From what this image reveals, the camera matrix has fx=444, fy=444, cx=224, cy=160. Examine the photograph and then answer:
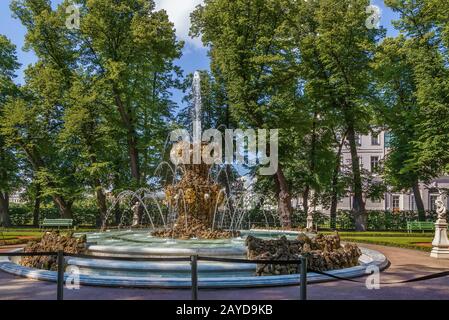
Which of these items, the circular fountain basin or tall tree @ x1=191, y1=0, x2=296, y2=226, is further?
tall tree @ x1=191, y1=0, x2=296, y2=226

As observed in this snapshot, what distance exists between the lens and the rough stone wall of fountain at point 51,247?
1098 cm

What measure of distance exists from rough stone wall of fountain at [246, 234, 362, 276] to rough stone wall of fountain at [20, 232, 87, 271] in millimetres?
4721

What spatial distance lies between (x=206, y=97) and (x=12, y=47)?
16.2m

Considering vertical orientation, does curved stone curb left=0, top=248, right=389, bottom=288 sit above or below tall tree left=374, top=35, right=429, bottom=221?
below

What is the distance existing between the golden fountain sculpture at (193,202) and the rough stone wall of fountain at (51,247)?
3983 mm

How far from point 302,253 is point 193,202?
6.52 metres

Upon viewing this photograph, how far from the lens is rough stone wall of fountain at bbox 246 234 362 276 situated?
9.97m

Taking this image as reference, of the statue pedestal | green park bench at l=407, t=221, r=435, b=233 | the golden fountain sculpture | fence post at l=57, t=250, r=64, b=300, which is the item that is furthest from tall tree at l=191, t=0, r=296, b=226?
fence post at l=57, t=250, r=64, b=300

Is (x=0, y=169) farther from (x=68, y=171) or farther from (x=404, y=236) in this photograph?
(x=404, y=236)

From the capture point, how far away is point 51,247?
1215 centimetres

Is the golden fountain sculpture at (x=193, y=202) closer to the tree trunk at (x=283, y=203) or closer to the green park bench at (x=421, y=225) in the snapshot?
the tree trunk at (x=283, y=203)

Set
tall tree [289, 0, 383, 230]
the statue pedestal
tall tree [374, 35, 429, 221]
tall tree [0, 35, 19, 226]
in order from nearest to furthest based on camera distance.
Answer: the statue pedestal, tall tree [374, 35, 429, 221], tall tree [289, 0, 383, 230], tall tree [0, 35, 19, 226]

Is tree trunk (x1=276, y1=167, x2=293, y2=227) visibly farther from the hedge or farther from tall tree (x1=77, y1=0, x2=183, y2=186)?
tall tree (x1=77, y1=0, x2=183, y2=186)
